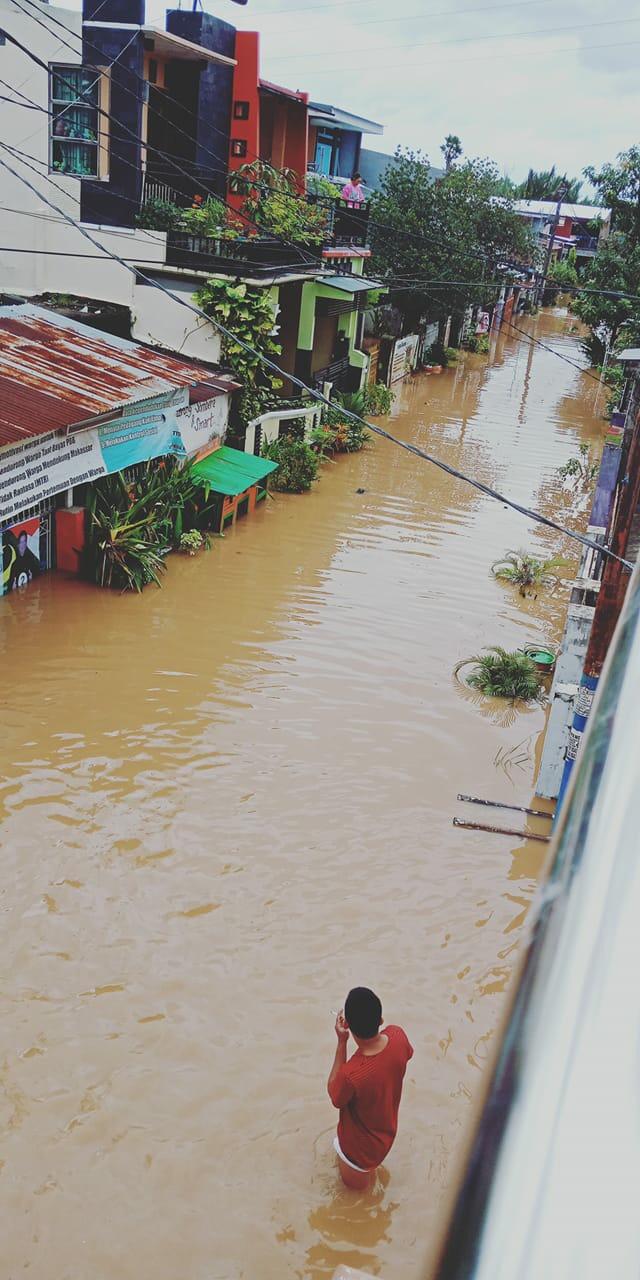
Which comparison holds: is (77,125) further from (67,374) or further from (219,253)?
(67,374)

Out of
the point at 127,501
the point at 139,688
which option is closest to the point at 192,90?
the point at 127,501

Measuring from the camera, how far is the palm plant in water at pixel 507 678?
11.1m

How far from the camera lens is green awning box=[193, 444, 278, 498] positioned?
14797mm

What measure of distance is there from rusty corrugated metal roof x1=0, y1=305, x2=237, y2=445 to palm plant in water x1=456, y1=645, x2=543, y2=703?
205 inches

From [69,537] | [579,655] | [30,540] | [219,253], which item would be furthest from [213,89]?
[579,655]

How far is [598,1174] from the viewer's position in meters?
0.27

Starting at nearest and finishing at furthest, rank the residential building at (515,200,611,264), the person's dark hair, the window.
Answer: the person's dark hair, the window, the residential building at (515,200,611,264)

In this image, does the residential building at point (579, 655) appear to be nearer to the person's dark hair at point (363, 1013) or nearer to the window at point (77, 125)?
the person's dark hair at point (363, 1013)

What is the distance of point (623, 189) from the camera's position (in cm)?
2488

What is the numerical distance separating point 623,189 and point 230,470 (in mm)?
15533

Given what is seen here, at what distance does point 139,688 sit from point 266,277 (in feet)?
30.9

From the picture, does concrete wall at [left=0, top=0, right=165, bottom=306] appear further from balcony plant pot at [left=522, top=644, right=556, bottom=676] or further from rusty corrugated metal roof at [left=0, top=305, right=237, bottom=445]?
balcony plant pot at [left=522, top=644, right=556, bottom=676]

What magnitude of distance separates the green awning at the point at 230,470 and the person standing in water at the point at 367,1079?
1084cm

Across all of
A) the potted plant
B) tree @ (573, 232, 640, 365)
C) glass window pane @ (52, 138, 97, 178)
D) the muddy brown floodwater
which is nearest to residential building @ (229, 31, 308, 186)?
glass window pane @ (52, 138, 97, 178)
